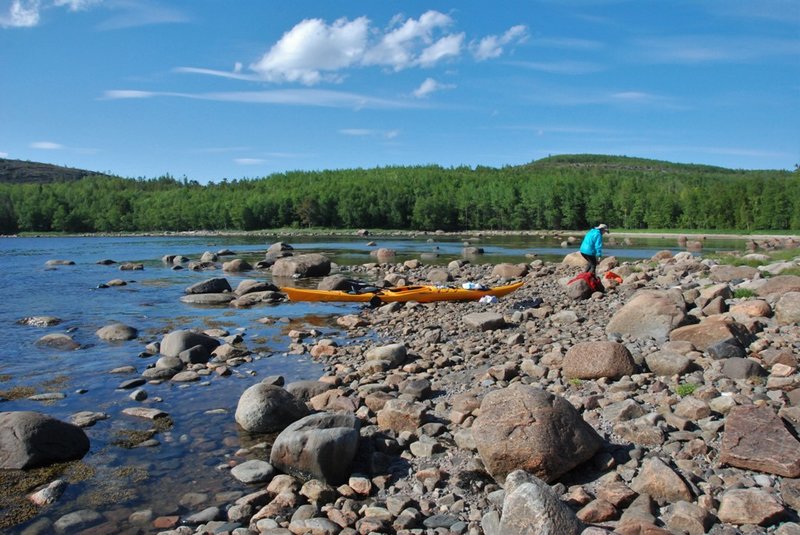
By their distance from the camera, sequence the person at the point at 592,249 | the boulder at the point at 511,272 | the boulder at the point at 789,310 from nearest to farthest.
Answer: the boulder at the point at 789,310 → the person at the point at 592,249 → the boulder at the point at 511,272

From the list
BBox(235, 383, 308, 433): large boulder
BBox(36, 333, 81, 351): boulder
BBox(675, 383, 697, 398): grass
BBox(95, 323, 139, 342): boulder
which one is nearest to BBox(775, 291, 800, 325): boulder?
BBox(675, 383, 697, 398): grass

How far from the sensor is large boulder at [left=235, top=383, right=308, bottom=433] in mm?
9695

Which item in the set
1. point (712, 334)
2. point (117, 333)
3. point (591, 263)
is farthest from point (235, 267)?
point (712, 334)

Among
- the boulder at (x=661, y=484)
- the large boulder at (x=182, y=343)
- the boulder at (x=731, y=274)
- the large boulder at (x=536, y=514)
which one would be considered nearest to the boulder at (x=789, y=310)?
the boulder at (x=661, y=484)

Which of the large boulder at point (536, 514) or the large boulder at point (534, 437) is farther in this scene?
the large boulder at point (534, 437)

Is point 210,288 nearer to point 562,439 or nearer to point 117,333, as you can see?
point 117,333

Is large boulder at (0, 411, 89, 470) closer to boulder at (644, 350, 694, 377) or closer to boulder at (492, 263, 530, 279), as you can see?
boulder at (644, 350, 694, 377)

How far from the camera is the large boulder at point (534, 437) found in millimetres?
6879

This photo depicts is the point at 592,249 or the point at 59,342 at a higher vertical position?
the point at 592,249

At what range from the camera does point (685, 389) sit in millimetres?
8734

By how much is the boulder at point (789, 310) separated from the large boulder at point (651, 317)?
1682 millimetres

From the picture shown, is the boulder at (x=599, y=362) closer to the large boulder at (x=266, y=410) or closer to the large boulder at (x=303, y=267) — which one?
the large boulder at (x=266, y=410)

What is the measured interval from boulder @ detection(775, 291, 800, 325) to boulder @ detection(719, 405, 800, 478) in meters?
5.43

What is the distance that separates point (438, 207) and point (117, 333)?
116834 millimetres
